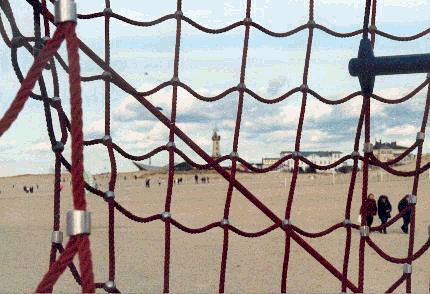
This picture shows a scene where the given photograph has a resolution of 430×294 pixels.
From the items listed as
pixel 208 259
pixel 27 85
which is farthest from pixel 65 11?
pixel 208 259

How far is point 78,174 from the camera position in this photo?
1448mm

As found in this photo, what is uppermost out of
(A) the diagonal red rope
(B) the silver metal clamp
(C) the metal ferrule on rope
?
(C) the metal ferrule on rope

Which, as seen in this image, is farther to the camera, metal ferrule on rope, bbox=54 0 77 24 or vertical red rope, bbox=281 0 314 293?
vertical red rope, bbox=281 0 314 293

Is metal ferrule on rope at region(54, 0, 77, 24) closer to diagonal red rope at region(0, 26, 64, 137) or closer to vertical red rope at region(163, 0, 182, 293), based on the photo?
diagonal red rope at region(0, 26, 64, 137)

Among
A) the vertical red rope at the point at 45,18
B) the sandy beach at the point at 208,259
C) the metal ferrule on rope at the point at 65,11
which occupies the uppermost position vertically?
the vertical red rope at the point at 45,18

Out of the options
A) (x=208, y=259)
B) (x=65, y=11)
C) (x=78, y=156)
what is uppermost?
(x=65, y=11)

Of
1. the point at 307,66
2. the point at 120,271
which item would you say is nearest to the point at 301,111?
the point at 307,66

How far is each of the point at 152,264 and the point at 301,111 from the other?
4183 millimetres

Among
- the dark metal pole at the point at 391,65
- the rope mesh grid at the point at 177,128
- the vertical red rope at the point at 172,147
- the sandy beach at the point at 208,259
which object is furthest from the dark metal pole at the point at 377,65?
the sandy beach at the point at 208,259

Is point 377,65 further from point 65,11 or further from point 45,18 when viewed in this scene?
point 45,18

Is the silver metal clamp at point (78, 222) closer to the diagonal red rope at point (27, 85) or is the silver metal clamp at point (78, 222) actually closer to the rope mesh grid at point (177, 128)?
the diagonal red rope at point (27, 85)

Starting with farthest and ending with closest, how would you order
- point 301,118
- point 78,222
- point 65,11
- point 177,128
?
1. point 301,118
2. point 177,128
3. point 65,11
4. point 78,222

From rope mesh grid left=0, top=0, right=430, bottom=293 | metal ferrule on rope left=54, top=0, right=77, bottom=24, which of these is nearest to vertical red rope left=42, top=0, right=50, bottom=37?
rope mesh grid left=0, top=0, right=430, bottom=293

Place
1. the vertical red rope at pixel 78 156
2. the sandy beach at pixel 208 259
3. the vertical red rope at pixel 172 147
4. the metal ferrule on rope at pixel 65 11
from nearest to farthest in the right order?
1. the vertical red rope at pixel 78 156
2. the metal ferrule on rope at pixel 65 11
3. the vertical red rope at pixel 172 147
4. the sandy beach at pixel 208 259
